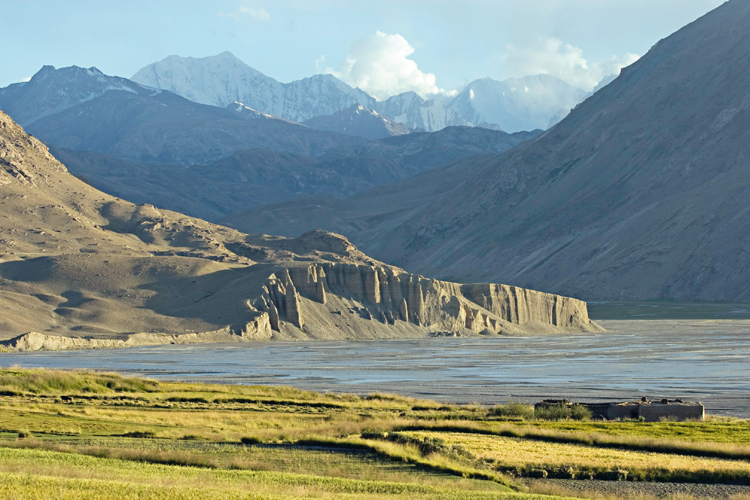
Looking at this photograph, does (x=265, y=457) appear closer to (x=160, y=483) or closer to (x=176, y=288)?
(x=160, y=483)

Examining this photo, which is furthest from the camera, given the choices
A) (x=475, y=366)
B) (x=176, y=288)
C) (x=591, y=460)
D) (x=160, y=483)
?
(x=176, y=288)

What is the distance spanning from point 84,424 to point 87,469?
519 inches

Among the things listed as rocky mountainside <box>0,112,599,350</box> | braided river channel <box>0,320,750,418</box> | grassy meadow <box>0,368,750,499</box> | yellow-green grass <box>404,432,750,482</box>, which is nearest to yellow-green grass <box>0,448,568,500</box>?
grassy meadow <box>0,368,750,499</box>

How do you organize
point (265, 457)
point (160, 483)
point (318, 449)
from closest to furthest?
point (160, 483) < point (265, 457) < point (318, 449)

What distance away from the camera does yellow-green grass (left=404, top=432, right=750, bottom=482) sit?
79.8 ft

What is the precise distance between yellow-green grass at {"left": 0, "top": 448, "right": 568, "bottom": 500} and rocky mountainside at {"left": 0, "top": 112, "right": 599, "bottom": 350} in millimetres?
72728

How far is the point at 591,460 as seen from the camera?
2586cm

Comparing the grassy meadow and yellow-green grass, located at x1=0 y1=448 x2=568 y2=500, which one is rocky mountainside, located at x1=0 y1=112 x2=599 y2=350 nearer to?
the grassy meadow

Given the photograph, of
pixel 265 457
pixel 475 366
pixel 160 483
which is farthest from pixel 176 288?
pixel 160 483

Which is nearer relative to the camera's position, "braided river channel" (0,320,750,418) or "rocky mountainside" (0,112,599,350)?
"braided river channel" (0,320,750,418)

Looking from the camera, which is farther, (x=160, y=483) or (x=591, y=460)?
(x=591, y=460)

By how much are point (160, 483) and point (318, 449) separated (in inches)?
408

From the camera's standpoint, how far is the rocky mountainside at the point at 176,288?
103562mm

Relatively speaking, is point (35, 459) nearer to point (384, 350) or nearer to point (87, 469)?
point (87, 469)
